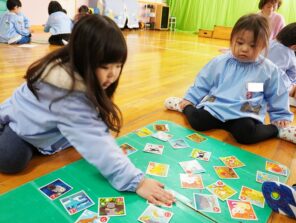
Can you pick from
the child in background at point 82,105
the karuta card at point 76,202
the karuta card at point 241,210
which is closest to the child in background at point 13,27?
the child in background at point 82,105

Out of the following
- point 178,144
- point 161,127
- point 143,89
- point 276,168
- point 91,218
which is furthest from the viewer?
point 143,89

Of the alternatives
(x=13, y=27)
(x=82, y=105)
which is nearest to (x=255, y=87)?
(x=82, y=105)

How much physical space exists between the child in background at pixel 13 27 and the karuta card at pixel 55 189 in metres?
3.22

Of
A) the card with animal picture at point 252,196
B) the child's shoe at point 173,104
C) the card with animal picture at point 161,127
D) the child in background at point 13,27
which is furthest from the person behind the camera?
the child in background at point 13,27

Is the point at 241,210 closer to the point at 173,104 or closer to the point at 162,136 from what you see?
the point at 162,136

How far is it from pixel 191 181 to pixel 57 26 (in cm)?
339

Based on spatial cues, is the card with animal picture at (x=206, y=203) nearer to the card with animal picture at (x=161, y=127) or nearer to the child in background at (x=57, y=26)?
the card with animal picture at (x=161, y=127)

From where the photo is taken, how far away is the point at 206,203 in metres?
0.92

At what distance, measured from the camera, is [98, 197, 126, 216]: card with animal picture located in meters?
0.83

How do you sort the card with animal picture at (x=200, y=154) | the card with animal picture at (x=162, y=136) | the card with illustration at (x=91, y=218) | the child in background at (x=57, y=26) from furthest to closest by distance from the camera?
the child in background at (x=57, y=26) < the card with animal picture at (x=162, y=136) < the card with animal picture at (x=200, y=154) < the card with illustration at (x=91, y=218)

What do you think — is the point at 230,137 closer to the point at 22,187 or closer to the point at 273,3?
the point at 22,187

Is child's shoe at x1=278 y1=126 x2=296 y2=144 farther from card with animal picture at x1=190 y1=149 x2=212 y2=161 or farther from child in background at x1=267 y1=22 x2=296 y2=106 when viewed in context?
child in background at x1=267 y1=22 x2=296 y2=106

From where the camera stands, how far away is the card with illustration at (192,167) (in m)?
1.09

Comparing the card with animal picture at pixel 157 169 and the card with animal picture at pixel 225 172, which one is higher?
the card with animal picture at pixel 157 169
